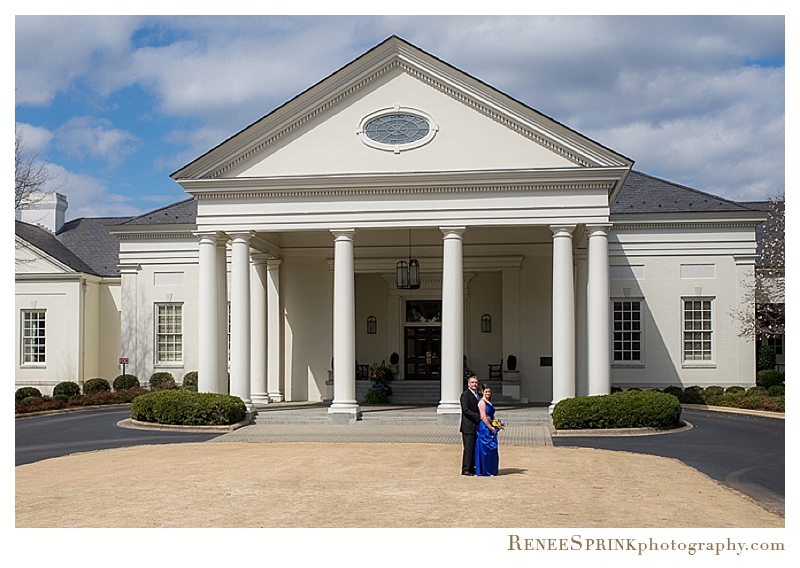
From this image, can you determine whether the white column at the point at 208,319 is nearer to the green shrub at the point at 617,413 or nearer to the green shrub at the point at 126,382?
the green shrub at the point at 617,413

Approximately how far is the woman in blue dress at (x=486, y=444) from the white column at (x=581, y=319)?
12.9m

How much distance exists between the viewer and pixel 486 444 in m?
15.4

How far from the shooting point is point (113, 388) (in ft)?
118

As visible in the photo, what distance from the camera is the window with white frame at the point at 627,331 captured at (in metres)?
32.3

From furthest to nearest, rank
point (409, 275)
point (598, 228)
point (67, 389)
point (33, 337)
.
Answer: point (33, 337)
point (67, 389)
point (409, 275)
point (598, 228)

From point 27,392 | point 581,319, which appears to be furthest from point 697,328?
point 27,392

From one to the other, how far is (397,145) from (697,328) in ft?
47.2

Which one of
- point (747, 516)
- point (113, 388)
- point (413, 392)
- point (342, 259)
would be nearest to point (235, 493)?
point (747, 516)

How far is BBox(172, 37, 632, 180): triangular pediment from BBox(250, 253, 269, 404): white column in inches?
207

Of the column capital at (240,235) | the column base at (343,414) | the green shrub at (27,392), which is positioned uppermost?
the column capital at (240,235)

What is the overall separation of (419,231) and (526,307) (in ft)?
15.2

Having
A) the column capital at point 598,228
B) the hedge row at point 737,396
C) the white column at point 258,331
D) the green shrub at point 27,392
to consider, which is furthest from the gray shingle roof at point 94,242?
the hedge row at point 737,396

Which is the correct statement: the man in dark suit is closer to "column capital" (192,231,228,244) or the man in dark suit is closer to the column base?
the column base

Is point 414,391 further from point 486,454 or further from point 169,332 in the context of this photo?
point 486,454
